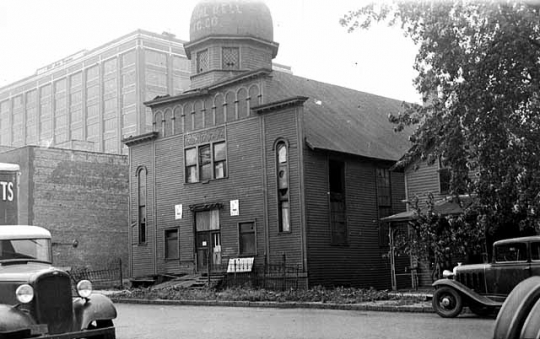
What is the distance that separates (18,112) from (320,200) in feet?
289

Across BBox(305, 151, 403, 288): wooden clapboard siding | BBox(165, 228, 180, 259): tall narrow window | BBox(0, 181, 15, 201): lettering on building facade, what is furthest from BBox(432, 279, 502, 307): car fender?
BBox(165, 228, 180, 259): tall narrow window

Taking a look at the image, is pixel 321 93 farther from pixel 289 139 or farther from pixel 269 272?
pixel 269 272

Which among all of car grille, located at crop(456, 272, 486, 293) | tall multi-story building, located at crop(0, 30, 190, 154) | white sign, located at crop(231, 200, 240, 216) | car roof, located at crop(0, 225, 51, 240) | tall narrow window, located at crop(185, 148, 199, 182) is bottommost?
car grille, located at crop(456, 272, 486, 293)

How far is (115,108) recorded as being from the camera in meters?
92.2

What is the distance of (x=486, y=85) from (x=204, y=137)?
18.9 m

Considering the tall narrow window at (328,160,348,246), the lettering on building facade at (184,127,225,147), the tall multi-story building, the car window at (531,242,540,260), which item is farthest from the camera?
the tall multi-story building

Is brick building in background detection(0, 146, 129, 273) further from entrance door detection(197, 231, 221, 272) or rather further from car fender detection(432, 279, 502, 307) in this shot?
car fender detection(432, 279, 502, 307)

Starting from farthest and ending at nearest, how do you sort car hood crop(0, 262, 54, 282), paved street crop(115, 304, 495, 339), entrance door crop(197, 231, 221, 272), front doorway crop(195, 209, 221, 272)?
front doorway crop(195, 209, 221, 272), entrance door crop(197, 231, 221, 272), paved street crop(115, 304, 495, 339), car hood crop(0, 262, 54, 282)

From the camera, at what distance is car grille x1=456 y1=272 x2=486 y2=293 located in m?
16.1

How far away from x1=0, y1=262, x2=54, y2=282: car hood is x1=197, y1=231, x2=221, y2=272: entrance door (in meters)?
22.6

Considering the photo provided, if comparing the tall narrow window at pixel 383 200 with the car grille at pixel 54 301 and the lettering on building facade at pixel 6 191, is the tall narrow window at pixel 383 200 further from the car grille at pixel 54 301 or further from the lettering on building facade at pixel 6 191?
the car grille at pixel 54 301

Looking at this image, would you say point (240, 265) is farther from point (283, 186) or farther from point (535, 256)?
point (535, 256)

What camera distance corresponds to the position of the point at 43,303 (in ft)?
30.6

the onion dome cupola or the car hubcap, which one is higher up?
the onion dome cupola
